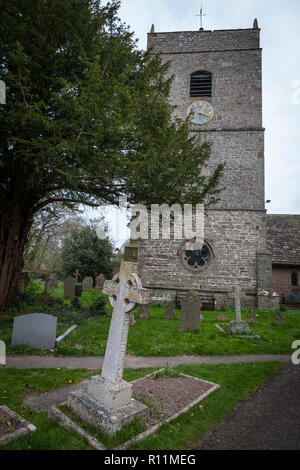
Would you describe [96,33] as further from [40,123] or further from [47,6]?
[40,123]

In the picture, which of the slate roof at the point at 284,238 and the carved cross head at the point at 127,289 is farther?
the slate roof at the point at 284,238

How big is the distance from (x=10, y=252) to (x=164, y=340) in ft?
18.2

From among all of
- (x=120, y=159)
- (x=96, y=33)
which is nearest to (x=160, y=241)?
(x=120, y=159)

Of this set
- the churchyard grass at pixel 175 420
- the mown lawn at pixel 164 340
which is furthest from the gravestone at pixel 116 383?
the mown lawn at pixel 164 340

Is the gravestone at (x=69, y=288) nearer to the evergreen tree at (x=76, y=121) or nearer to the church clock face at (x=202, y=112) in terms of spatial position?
the evergreen tree at (x=76, y=121)

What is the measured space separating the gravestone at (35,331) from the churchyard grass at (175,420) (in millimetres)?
1173

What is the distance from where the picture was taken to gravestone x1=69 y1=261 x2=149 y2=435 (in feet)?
9.30

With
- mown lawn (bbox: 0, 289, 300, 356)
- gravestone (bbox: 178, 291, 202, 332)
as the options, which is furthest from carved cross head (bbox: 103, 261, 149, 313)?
gravestone (bbox: 178, 291, 202, 332)

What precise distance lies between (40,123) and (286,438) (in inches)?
262

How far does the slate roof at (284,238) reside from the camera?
1681cm

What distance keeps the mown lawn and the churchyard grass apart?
2.94 feet

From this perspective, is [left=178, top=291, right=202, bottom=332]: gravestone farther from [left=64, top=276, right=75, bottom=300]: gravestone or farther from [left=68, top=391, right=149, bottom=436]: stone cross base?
[left=64, top=276, right=75, bottom=300]: gravestone

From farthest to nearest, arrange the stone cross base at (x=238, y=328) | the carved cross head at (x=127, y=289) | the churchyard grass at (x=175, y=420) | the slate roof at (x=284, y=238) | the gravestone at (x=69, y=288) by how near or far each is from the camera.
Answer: the slate roof at (x=284, y=238)
the gravestone at (x=69, y=288)
the stone cross base at (x=238, y=328)
the carved cross head at (x=127, y=289)
the churchyard grass at (x=175, y=420)
